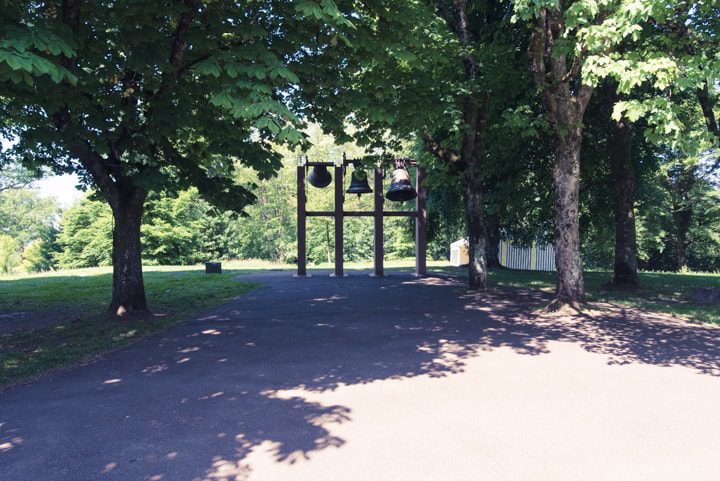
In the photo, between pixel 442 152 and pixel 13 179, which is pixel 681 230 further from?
pixel 13 179

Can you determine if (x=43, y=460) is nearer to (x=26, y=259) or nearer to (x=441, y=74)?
(x=441, y=74)

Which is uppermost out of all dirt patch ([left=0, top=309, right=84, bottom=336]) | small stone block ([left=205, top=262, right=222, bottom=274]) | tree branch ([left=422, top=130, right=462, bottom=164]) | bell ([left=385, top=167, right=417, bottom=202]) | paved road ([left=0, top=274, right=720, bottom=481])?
tree branch ([left=422, top=130, right=462, bottom=164])

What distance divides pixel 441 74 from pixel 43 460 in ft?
39.3

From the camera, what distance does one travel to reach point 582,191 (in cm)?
1708

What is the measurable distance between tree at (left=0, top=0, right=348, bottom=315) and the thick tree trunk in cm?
1004

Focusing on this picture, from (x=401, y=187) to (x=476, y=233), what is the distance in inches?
204

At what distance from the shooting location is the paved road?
349 cm

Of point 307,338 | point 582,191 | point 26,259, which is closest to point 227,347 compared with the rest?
point 307,338

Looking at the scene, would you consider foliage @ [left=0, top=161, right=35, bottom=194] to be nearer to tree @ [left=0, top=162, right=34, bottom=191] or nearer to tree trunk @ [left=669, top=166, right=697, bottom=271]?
tree @ [left=0, top=162, right=34, bottom=191]

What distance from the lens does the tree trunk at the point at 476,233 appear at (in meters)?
14.5

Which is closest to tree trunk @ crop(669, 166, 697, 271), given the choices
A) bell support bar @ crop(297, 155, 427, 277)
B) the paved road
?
bell support bar @ crop(297, 155, 427, 277)

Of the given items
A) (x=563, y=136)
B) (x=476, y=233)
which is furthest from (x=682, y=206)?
(x=563, y=136)

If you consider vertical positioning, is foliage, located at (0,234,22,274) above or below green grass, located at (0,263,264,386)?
above

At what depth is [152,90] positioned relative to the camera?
9297 millimetres
